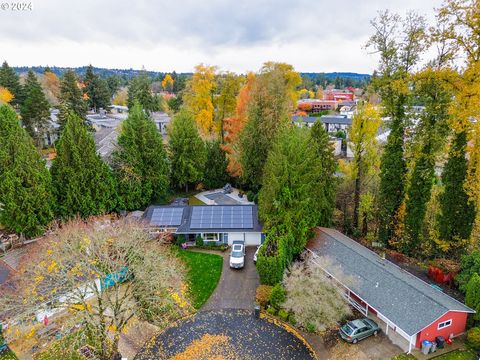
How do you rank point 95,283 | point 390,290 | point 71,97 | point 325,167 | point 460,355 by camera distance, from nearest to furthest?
point 95,283 → point 460,355 → point 390,290 → point 325,167 → point 71,97

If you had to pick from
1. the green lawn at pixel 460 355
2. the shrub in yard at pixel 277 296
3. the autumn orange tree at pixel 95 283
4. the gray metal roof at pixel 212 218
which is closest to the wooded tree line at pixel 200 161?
the gray metal roof at pixel 212 218

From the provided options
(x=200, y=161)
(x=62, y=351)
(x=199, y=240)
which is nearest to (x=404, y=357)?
(x=199, y=240)

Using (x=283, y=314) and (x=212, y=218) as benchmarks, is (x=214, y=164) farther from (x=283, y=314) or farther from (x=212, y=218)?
(x=283, y=314)

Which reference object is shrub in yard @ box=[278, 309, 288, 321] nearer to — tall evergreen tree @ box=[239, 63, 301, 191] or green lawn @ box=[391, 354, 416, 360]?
green lawn @ box=[391, 354, 416, 360]

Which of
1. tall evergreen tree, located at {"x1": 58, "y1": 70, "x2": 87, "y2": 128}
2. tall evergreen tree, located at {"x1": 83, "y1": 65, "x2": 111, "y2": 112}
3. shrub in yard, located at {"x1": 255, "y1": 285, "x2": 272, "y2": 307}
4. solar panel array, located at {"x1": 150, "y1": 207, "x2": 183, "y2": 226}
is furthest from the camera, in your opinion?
tall evergreen tree, located at {"x1": 83, "y1": 65, "x2": 111, "y2": 112}

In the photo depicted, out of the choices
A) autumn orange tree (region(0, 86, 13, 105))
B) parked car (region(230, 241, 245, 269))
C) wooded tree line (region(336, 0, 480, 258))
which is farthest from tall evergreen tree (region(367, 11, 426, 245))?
autumn orange tree (region(0, 86, 13, 105))
